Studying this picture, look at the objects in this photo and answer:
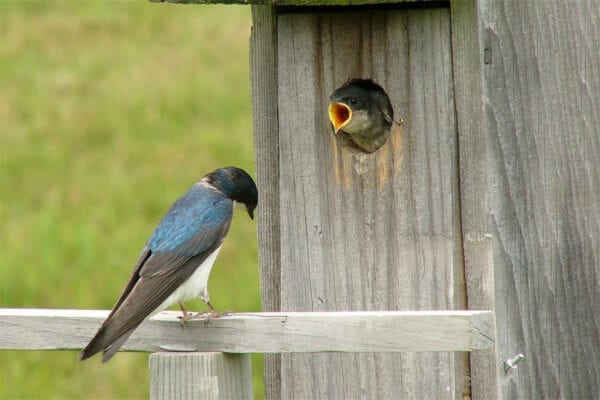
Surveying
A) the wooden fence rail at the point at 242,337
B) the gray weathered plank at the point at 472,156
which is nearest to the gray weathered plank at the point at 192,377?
the wooden fence rail at the point at 242,337

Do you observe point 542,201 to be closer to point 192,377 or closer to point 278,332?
point 278,332

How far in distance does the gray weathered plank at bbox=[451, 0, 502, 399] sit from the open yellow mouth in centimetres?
27

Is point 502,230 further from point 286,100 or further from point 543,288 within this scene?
point 286,100

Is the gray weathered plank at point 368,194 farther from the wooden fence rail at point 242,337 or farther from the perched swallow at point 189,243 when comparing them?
the wooden fence rail at point 242,337

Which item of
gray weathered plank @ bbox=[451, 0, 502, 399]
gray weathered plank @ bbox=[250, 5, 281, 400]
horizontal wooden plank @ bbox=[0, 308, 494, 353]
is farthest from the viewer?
gray weathered plank @ bbox=[250, 5, 281, 400]

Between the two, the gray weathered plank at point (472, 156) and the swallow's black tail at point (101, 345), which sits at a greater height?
the gray weathered plank at point (472, 156)

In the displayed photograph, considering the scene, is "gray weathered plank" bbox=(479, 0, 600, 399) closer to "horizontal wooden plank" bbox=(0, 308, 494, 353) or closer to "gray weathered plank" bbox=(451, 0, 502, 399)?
"horizontal wooden plank" bbox=(0, 308, 494, 353)

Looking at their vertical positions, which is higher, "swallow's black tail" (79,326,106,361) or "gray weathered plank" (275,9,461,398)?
"gray weathered plank" (275,9,461,398)

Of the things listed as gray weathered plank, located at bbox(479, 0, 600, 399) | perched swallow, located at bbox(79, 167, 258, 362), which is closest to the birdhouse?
perched swallow, located at bbox(79, 167, 258, 362)

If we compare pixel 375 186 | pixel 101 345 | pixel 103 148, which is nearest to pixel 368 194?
pixel 375 186

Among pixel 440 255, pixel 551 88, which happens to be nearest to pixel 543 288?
pixel 551 88

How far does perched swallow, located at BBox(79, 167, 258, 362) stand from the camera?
3.08m

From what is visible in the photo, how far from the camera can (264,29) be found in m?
3.25

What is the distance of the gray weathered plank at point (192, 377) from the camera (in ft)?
7.20
